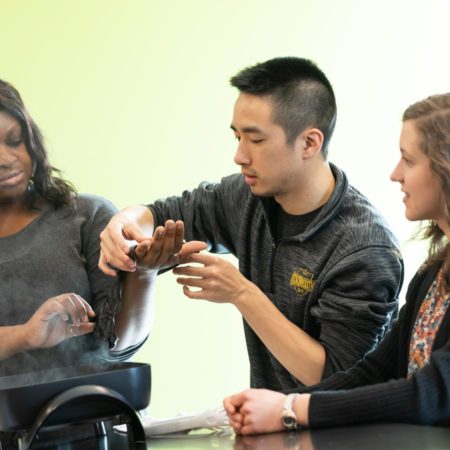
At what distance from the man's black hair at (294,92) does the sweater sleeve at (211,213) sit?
210 millimetres

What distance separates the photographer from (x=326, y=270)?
6.20 feet

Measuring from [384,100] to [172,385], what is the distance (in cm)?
129

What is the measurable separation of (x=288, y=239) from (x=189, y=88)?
59.3 inches

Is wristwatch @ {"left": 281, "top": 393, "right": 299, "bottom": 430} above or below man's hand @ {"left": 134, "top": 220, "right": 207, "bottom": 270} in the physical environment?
below

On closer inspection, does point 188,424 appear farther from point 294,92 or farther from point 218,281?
point 294,92

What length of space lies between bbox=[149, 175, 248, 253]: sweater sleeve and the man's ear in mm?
194

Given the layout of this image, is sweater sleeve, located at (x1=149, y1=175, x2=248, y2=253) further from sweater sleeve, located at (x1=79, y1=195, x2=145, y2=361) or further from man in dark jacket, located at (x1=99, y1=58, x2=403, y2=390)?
sweater sleeve, located at (x1=79, y1=195, x2=145, y2=361)

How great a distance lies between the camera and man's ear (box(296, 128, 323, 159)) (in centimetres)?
204

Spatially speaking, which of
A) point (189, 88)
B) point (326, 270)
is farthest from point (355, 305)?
point (189, 88)

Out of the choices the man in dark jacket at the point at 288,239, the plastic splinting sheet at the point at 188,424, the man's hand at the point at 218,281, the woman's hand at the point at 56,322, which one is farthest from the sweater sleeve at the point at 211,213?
the plastic splinting sheet at the point at 188,424

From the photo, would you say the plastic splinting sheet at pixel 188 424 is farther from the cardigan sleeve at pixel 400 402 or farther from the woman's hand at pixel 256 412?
the cardigan sleeve at pixel 400 402

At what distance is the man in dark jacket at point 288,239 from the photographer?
6.06ft

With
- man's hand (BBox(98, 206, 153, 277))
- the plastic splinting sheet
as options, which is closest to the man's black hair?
man's hand (BBox(98, 206, 153, 277))

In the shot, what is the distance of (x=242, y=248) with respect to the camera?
6.92 ft
